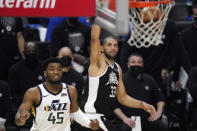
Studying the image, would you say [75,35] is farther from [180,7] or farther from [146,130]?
[180,7]

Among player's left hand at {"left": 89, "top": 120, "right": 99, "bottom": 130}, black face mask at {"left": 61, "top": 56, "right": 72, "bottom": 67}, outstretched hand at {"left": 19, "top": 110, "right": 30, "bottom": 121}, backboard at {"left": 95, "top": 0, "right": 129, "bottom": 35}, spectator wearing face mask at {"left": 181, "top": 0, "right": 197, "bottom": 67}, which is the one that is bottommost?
player's left hand at {"left": 89, "top": 120, "right": 99, "bottom": 130}

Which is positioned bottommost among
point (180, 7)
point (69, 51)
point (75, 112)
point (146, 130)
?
point (146, 130)

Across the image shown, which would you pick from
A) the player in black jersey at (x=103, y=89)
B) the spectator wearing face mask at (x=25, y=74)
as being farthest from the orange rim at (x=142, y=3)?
the spectator wearing face mask at (x=25, y=74)

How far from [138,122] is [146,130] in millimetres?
355

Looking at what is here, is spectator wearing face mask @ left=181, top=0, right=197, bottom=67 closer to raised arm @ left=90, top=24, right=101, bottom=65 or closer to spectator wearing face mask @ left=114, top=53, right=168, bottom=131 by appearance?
spectator wearing face mask @ left=114, top=53, right=168, bottom=131

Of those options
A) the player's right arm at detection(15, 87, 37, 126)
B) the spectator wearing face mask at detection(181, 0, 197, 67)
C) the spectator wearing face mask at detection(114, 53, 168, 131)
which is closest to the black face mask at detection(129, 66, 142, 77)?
the spectator wearing face mask at detection(114, 53, 168, 131)

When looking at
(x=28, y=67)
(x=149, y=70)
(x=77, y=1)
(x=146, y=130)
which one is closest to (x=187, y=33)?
(x=149, y=70)

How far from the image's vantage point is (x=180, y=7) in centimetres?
1057

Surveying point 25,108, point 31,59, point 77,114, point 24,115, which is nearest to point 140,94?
point 77,114

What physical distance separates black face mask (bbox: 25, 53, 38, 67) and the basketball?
2.19m

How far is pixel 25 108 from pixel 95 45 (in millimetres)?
1186

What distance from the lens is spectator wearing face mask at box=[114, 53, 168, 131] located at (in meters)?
7.62

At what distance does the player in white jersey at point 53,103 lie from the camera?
6.13 meters

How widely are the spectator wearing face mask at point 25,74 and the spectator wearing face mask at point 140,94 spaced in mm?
1501
